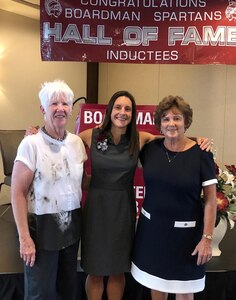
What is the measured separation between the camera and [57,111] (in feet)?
5.54

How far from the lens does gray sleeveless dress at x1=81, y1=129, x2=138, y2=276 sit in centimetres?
192

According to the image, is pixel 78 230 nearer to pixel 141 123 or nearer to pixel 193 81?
pixel 141 123

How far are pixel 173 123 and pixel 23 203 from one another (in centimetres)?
78

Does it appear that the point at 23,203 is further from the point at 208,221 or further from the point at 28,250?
the point at 208,221

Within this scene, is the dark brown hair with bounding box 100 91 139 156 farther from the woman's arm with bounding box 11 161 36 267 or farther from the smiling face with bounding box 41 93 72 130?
the woman's arm with bounding box 11 161 36 267

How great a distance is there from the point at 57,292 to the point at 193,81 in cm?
317

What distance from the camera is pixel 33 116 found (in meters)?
5.07

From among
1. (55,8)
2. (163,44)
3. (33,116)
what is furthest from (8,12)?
(163,44)

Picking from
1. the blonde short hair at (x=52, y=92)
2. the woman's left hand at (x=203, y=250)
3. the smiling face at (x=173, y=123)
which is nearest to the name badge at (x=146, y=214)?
the woman's left hand at (x=203, y=250)

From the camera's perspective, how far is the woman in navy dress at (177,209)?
68.9 inches

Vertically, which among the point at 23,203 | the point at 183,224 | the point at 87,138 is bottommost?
the point at 183,224

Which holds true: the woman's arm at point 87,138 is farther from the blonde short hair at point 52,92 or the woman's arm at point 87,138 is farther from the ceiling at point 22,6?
the ceiling at point 22,6

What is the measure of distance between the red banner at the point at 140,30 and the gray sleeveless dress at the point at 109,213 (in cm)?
116

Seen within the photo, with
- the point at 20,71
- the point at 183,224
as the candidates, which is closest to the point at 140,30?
the point at 183,224
